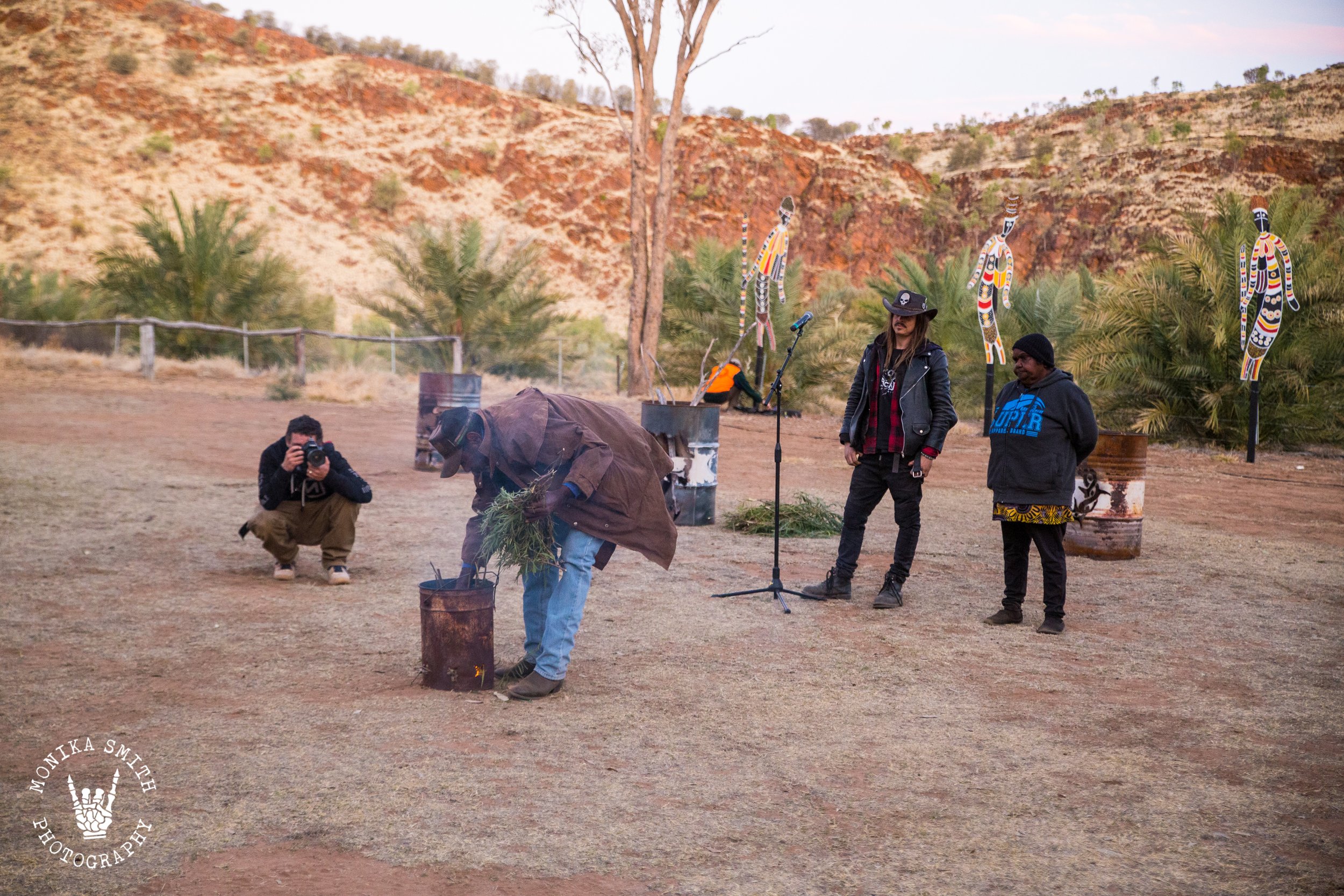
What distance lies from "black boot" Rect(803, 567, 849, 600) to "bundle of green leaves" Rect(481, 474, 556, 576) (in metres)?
2.52

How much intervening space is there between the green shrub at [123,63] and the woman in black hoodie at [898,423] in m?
49.3

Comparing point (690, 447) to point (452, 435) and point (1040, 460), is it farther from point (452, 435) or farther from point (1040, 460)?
point (452, 435)

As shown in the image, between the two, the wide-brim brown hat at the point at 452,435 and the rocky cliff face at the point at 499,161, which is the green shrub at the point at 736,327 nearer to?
the wide-brim brown hat at the point at 452,435

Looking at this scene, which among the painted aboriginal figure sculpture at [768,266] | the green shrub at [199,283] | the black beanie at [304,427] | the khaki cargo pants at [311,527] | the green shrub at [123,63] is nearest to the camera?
the black beanie at [304,427]

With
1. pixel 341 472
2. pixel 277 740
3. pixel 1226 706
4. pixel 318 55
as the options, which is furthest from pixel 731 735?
pixel 318 55

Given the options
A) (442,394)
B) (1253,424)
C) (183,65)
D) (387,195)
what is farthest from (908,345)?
(183,65)

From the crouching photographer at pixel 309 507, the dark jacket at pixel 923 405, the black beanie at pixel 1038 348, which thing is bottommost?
the crouching photographer at pixel 309 507

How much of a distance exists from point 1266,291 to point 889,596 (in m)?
10.0

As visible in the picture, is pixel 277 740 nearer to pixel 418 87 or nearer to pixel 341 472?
pixel 341 472

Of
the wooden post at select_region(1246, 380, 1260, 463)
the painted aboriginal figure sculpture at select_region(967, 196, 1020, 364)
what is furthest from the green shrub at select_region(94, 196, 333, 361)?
the wooden post at select_region(1246, 380, 1260, 463)

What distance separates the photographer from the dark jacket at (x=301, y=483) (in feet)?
22.0

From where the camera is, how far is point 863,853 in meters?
3.21

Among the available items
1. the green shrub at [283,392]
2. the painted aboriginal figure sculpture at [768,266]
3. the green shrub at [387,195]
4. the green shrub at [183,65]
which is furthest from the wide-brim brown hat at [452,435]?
the green shrub at [183,65]

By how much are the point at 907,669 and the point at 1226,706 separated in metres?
1.37
